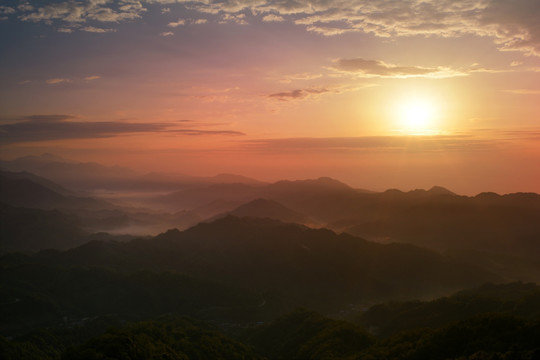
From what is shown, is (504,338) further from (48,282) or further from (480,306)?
(48,282)

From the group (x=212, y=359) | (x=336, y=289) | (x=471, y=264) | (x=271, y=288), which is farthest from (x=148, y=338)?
(x=471, y=264)

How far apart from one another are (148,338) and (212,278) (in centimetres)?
11087

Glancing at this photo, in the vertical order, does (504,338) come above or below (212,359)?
above

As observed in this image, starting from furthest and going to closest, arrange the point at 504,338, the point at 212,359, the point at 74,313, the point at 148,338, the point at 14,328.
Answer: the point at 74,313
the point at 14,328
the point at 212,359
the point at 148,338
the point at 504,338

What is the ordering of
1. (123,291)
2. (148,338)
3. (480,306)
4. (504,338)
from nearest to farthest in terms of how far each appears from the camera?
(504,338)
(148,338)
(480,306)
(123,291)

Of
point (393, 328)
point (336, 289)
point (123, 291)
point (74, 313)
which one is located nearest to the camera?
point (393, 328)

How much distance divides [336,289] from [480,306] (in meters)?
84.3

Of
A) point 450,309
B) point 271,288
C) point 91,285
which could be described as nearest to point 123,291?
point 91,285

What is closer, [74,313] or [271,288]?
[74,313]

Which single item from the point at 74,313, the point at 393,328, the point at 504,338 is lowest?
the point at 74,313

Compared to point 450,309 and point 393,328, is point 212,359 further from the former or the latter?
point 450,309

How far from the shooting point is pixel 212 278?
19675 cm

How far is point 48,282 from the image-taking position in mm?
180250

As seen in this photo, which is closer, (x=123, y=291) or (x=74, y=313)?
(x=74, y=313)
